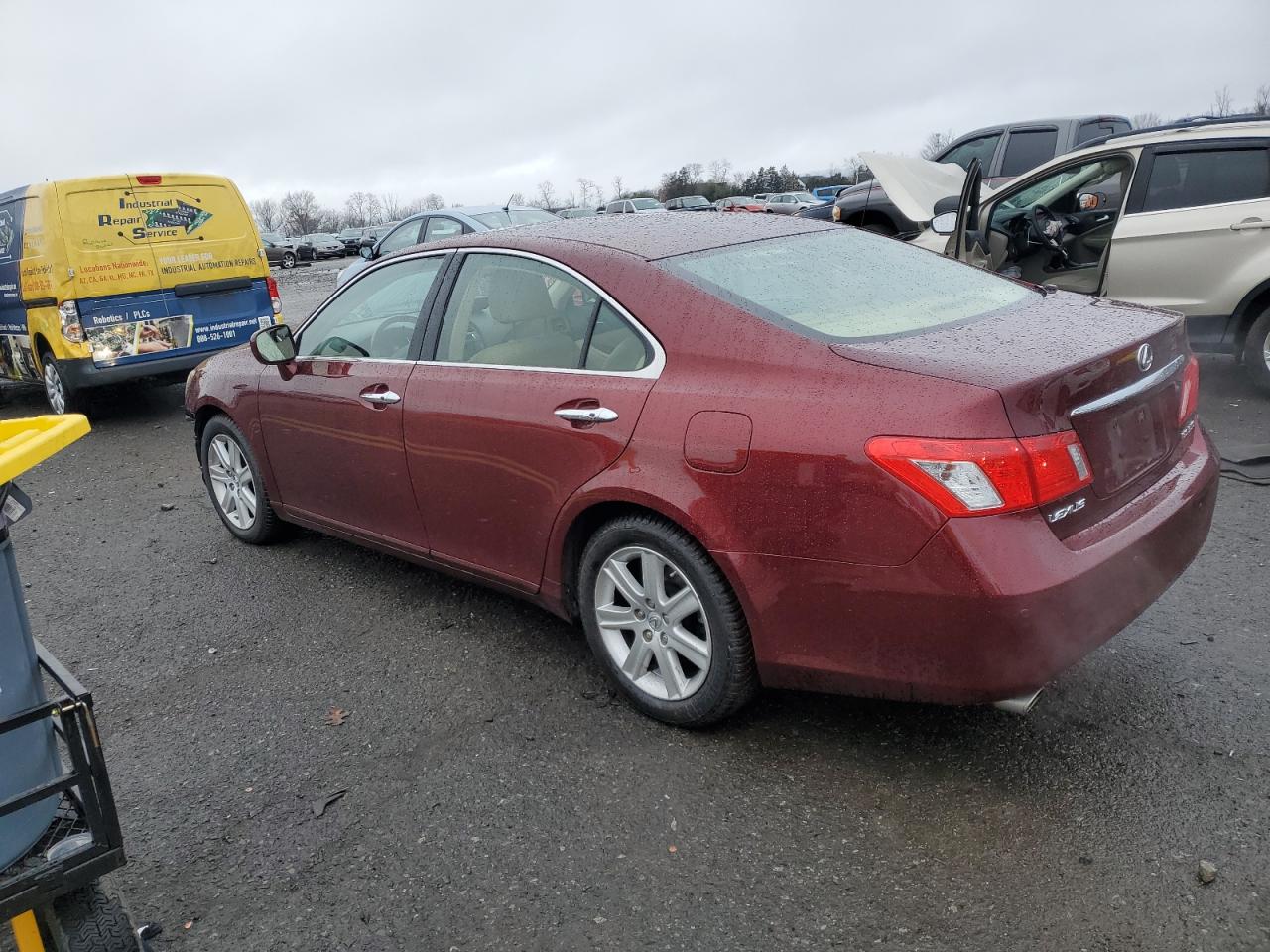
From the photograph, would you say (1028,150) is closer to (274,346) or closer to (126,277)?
(126,277)

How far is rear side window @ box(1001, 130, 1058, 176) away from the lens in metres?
11.1

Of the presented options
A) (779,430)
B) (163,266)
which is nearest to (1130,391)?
(779,430)

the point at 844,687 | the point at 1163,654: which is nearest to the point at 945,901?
the point at 844,687

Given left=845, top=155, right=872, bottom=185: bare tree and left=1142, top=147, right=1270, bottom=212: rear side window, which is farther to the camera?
left=845, top=155, right=872, bottom=185: bare tree

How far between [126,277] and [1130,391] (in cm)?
780

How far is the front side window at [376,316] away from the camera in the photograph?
4.01 m

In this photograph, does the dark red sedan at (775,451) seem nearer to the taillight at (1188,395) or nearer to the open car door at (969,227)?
the taillight at (1188,395)

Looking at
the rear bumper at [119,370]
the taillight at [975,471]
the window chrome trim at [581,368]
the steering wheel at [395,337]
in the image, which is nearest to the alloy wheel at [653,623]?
the window chrome trim at [581,368]

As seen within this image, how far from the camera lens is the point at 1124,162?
7.06 meters

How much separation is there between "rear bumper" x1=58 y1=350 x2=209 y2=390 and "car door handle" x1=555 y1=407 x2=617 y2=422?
20.9ft

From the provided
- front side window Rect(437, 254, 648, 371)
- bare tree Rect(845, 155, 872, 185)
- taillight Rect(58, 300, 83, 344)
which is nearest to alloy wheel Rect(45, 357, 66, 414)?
taillight Rect(58, 300, 83, 344)

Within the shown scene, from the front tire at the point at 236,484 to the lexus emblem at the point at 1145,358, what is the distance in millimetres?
3868

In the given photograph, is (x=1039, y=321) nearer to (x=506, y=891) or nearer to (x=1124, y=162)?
(x=506, y=891)

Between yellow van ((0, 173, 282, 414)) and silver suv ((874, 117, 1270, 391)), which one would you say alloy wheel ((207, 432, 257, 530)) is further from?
silver suv ((874, 117, 1270, 391))
